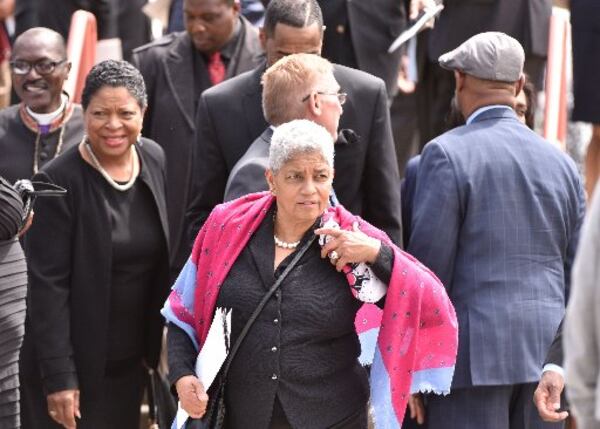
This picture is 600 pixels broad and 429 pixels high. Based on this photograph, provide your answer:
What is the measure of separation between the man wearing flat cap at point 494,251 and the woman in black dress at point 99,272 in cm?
129

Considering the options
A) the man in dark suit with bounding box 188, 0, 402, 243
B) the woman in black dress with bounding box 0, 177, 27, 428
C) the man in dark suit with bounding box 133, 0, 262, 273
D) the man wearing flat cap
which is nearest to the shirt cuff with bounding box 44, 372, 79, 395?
the woman in black dress with bounding box 0, 177, 27, 428

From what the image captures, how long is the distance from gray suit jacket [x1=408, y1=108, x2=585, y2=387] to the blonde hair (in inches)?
21.8

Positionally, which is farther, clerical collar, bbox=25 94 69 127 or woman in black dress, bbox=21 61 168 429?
clerical collar, bbox=25 94 69 127

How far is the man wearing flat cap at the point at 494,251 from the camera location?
621cm

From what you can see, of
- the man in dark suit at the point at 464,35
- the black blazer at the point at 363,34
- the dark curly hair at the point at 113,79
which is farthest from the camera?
the man in dark suit at the point at 464,35

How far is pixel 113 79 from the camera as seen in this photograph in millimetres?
6922

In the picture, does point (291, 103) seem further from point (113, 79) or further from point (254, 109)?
point (113, 79)

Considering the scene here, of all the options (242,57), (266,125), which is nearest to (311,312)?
(266,125)

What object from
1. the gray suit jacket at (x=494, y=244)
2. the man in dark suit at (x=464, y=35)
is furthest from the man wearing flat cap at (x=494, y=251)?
the man in dark suit at (x=464, y=35)

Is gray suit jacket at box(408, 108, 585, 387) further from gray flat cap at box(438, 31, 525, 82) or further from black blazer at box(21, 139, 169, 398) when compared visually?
black blazer at box(21, 139, 169, 398)

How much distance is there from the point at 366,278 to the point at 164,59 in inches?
131

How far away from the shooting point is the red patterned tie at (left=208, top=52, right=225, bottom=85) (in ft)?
28.1

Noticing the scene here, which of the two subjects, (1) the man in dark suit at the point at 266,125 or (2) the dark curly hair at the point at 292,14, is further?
(2) the dark curly hair at the point at 292,14

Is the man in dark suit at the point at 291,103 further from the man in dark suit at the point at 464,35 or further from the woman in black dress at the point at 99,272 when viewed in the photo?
the man in dark suit at the point at 464,35
